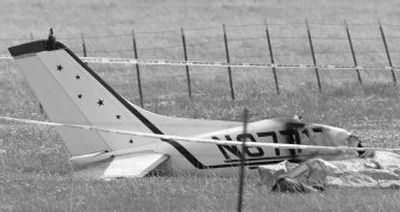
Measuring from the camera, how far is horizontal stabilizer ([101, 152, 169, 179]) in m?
12.6

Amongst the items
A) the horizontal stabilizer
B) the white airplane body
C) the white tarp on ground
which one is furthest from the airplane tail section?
the white tarp on ground

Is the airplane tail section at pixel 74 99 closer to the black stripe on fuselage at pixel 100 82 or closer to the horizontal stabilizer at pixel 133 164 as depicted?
the black stripe on fuselage at pixel 100 82

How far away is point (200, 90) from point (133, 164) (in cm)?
1587

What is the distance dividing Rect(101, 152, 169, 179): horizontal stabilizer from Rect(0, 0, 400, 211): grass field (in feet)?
0.85

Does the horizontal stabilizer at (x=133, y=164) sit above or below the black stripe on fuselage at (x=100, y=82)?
below

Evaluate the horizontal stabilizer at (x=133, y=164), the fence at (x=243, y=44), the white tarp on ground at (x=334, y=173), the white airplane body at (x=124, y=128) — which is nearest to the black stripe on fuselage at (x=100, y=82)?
the white airplane body at (x=124, y=128)

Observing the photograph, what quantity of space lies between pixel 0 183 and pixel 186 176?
7.77 ft

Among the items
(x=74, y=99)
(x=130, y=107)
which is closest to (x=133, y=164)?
(x=130, y=107)

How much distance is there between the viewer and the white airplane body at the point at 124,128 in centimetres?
1316

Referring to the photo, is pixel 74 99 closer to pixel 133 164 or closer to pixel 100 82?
pixel 100 82

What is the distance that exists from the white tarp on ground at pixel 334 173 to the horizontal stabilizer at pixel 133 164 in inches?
59.1

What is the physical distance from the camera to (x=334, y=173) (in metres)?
12.1

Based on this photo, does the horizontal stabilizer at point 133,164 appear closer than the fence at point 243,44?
Yes

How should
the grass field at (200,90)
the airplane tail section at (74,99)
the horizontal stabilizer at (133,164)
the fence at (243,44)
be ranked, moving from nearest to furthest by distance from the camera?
the grass field at (200,90)
the horizontal stabilizer at (133,164)
the airplane tail section at (74,99)
the fence at (243,44)
